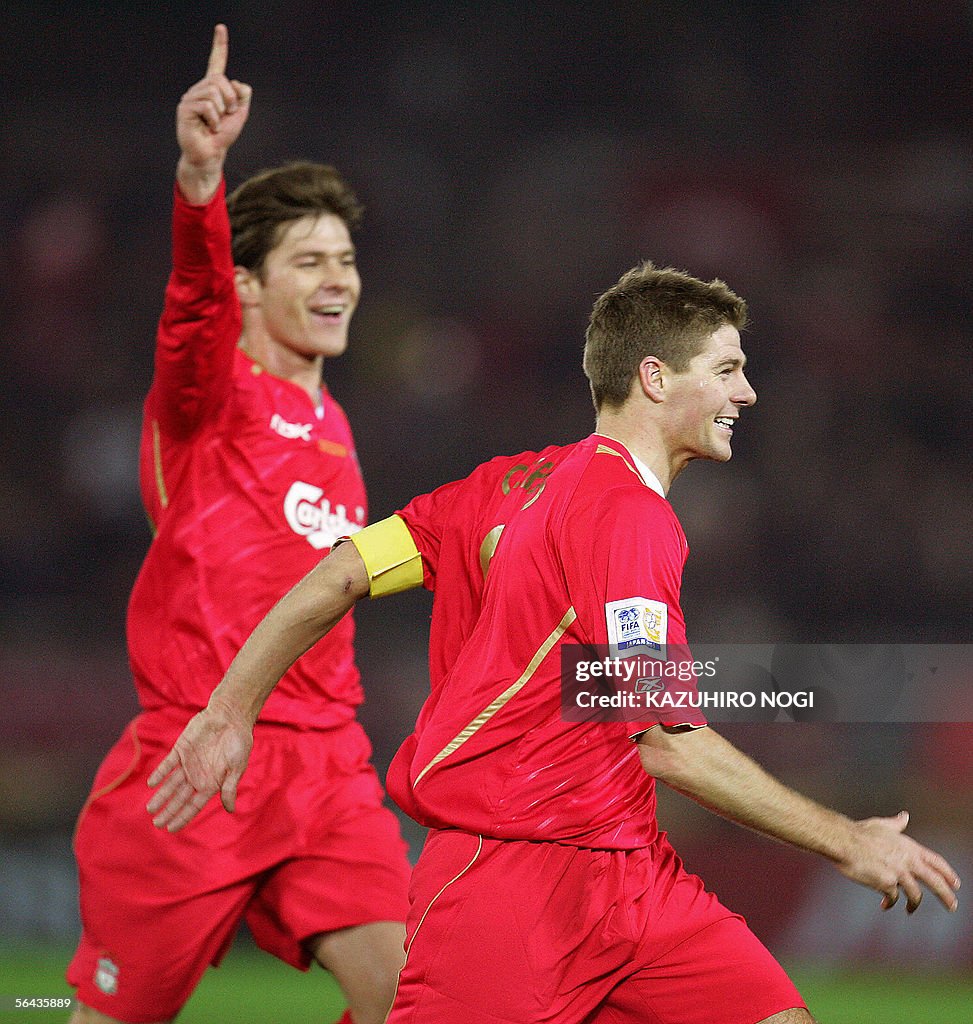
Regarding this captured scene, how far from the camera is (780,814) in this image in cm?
270

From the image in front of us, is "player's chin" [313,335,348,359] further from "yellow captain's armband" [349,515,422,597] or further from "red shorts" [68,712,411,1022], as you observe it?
"yellow captain's armband" [349,515,422,597]

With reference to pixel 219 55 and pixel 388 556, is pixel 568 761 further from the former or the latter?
pixel 219 55

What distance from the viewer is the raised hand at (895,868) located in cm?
271

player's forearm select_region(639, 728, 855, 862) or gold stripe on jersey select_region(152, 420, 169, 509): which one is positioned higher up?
gold stripe on jersey select_region(152, 420, 169, 509)

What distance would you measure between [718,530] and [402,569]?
288 inches

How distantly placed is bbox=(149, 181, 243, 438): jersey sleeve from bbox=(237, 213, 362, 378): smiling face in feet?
1.48

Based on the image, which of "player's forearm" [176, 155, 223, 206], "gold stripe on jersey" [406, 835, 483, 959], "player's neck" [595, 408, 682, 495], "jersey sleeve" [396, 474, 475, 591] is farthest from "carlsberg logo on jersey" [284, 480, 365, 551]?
"gold stripe on jersey" [406, 835, 483, 959]

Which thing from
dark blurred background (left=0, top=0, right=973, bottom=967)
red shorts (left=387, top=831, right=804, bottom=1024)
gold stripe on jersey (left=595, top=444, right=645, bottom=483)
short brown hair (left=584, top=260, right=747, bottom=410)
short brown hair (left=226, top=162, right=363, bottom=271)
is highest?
dark blurred background (left=0, top=0, right=973, bottom=967)

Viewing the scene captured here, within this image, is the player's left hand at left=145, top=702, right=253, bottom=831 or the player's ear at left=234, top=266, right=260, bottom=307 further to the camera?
the player's ear at left=234, top=266, right=260, bottom=307

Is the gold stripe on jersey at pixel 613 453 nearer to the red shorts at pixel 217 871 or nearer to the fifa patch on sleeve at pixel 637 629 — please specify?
the fifa patch on sleeve at pixel 637 629

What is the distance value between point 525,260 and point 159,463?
767cm

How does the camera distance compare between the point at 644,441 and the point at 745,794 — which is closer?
the point at 745,794

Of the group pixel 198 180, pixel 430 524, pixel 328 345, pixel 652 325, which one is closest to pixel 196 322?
pixel 198 180

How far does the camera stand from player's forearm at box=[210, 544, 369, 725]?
316cm
